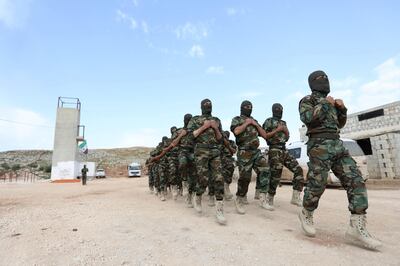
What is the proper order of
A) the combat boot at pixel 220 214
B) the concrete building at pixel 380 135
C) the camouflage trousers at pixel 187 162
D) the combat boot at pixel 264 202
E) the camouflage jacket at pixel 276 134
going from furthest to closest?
the concrete building at pixel 380 135 → the camouflage trousers at pixel 187 162 → the camouflage jacket at pixel 276 134 → the combat boot at pixel 264 202 → the combat boot at pixel 220 214

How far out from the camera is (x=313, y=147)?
3.42 meters

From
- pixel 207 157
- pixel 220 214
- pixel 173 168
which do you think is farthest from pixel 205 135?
pixel 173 168

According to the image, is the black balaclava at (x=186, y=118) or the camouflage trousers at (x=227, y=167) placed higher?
the black balaclava at (x=186, y=118)

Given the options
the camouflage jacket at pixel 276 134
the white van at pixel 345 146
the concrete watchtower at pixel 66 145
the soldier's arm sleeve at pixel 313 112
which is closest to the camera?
the soldier's arm sleeve at pixel 313 112

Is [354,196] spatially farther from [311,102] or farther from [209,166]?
[209,166]

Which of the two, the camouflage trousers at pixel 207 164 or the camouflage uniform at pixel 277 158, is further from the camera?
the camouflage uniform at pixel 277 158

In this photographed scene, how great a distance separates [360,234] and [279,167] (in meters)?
2.63

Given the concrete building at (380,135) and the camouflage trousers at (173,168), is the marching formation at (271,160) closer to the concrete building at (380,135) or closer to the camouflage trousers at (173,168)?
the camouflage trousers at (173,168)

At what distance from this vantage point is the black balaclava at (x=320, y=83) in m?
3.62

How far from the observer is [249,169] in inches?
194

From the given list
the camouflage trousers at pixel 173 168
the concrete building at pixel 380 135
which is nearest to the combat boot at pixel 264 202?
the camouflage trousers at pixel 173 168

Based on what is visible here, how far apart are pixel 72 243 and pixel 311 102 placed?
135 inches

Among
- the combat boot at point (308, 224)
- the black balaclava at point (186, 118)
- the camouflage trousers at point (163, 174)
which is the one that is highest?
the black balaclava at point (186, 118)

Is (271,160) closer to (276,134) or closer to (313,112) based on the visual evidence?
(276,134)
